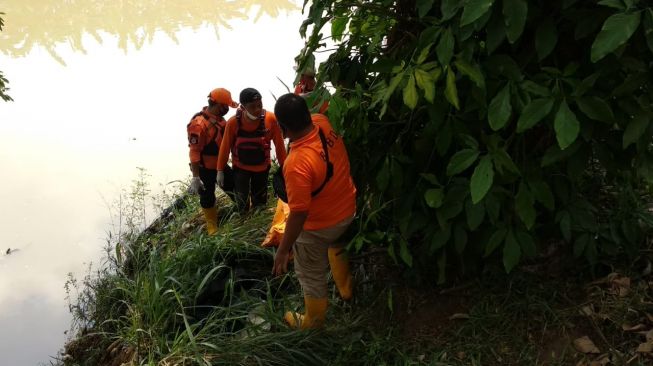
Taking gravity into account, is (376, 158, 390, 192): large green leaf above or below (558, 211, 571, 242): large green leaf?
above

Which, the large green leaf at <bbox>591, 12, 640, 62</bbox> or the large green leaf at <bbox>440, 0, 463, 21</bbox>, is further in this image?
the large green leaf at <bbox>440, 0, 463, 21</bbox>

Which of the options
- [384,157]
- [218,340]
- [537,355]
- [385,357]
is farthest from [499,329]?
[218,340]

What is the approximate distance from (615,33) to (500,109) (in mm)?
470

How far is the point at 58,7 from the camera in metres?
15.5

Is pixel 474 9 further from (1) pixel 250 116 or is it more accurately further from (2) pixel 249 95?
(1) pixel 250 116

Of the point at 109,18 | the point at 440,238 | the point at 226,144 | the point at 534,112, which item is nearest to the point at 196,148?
the point at 226,144

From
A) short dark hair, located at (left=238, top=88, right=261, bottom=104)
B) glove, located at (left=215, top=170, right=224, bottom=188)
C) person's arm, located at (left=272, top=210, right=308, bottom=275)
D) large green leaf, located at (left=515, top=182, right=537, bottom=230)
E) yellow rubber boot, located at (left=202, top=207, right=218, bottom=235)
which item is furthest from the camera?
yellow rubber boot, located at (left=202, top=207, right=218, bottom=235)

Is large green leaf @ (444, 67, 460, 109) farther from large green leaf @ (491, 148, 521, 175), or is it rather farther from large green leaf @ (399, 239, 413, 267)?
large green leaf @ (399, 239, 413, 267)

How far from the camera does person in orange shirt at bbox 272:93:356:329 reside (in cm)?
266

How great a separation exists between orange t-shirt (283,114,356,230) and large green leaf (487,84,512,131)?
1001 millimetres

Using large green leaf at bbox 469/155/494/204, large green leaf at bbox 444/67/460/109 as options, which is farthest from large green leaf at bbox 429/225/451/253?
large green leaf at bbox 444/67/460/109

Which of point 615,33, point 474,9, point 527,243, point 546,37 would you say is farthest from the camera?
point 527,243

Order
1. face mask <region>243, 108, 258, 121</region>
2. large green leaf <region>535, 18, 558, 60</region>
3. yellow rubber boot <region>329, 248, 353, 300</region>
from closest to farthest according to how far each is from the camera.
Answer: large green leaf <region>535, 18, 558, 60</region>
yellow rubber boot <region>329, 248, 353, 300</region>
face mask <region>243, 108, 258, 121</region>

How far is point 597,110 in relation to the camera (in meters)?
1.90
